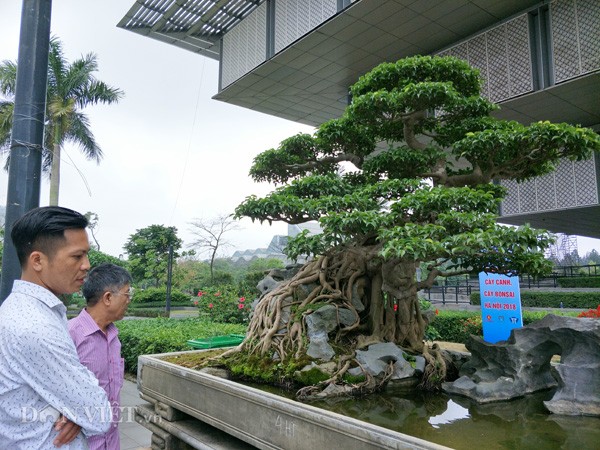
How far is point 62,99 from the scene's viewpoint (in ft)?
56.6

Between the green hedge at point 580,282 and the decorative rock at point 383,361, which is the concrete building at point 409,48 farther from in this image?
the green hedge at point 580,282

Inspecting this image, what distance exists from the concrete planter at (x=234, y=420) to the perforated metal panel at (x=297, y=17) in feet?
21.1

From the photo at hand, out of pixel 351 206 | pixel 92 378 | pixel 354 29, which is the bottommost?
pixel 92 378

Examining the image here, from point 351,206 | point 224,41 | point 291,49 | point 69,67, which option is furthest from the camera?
point 69,67

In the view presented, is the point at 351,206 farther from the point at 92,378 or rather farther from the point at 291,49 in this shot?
the point at 291,49

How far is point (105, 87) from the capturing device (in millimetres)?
18297

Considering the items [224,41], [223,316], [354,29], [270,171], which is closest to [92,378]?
[270,171]

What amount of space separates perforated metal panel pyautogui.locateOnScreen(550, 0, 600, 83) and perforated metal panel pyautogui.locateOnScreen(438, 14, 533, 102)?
0.42 metres

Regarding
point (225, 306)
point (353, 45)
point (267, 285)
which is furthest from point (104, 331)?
point (225, 306)

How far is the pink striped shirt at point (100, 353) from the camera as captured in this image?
195cm

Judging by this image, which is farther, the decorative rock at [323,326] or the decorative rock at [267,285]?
the decorative rock at [267,285]

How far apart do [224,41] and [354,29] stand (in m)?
4.23

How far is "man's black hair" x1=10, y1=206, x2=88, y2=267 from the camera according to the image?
4.28 feet

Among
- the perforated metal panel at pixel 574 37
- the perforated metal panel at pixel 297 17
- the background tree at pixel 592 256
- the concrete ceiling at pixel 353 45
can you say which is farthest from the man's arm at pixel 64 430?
the background tree at pixel 592 256
